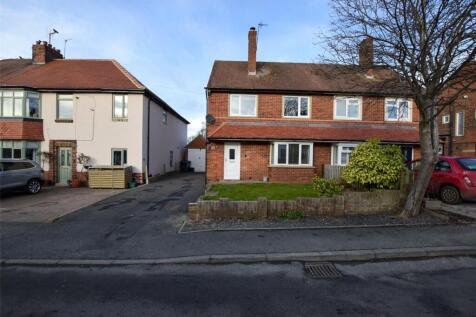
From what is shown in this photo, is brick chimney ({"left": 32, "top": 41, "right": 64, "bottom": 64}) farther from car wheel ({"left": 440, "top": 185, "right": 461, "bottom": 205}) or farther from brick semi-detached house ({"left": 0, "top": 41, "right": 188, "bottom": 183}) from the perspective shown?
car wheel ({"left": 440, "top": 185, "right": 461, "bottom": 205})

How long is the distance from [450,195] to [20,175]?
1781 centimetres

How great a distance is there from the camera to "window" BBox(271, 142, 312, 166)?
16.2 metres

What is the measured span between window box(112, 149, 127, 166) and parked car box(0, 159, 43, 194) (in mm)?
4374

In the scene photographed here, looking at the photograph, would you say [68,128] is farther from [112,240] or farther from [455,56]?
[455,56]

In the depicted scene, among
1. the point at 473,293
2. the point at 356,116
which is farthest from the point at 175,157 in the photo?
the point at 473,293

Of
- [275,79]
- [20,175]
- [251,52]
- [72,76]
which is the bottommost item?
[20,175]

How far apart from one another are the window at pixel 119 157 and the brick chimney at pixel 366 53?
1453 centimetres

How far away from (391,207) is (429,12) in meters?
5.49

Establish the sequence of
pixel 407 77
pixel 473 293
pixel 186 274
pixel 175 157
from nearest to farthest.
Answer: pixel 473 293 → pixel 186 274 → pixel 407 77 → pixel 175 157

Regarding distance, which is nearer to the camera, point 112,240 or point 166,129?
point 112,240

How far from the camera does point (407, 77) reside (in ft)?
27.1

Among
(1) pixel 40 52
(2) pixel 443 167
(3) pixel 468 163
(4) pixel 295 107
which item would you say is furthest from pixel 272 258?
(1) pixel 40 52

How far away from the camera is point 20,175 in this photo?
45.4 ft

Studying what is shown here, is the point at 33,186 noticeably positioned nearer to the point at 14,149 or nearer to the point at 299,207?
the point at 14,149
